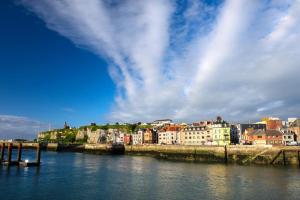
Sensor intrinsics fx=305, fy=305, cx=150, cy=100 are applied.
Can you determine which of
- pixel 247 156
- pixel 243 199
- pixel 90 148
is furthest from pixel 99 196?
pixel 90 148

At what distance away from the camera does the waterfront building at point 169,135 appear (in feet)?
391

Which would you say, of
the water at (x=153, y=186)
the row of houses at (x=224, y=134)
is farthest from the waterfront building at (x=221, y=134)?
the water at (x=153, y=186)

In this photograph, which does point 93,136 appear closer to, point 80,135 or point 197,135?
point 80,135

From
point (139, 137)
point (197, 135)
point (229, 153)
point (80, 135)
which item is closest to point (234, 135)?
point (197, 135)

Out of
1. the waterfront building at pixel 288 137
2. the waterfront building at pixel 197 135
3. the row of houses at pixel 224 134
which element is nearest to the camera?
the waterfront building at pixel 288 137

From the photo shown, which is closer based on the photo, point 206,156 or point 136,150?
point 206,156

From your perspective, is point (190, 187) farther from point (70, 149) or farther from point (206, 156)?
point (70, 149)

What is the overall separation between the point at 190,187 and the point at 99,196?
1089 cm

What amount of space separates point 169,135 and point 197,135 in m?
17.5

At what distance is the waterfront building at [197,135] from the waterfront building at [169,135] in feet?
16.9

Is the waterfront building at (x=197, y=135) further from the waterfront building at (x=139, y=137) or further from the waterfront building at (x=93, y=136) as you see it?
the waterfront building at (x=93, y=136)

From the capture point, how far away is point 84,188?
35375mm

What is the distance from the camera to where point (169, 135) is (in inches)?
4806

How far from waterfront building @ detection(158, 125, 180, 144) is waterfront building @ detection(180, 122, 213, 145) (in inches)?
203
